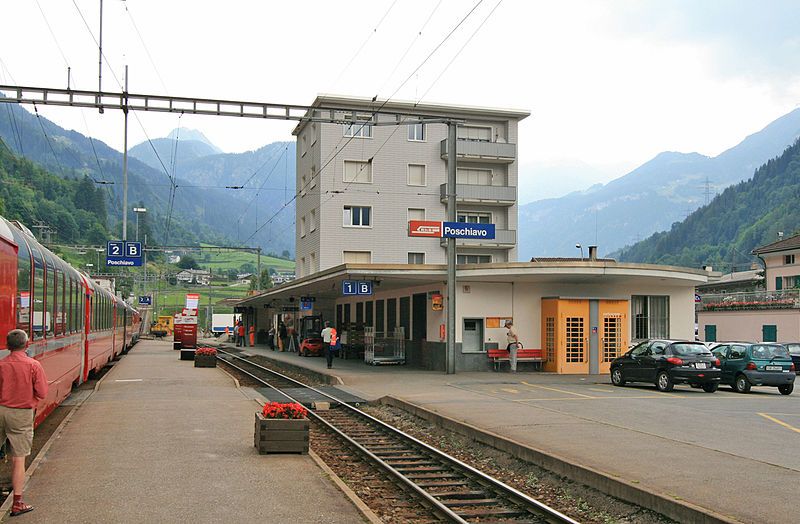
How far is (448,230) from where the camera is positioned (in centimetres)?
2470

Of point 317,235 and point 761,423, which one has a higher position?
point 317,235

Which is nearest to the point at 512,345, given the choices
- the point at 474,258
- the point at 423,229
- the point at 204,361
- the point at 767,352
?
the point at 423,229

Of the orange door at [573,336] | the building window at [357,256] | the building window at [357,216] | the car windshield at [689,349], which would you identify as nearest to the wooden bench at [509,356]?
the orange door at [573,336]

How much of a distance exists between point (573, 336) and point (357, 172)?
2857cm

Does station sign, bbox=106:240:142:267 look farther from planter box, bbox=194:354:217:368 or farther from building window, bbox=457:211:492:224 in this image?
building window, bbox=457:211:492:224

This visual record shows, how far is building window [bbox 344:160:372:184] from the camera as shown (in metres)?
53.0

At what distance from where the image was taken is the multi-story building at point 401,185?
2082 inches

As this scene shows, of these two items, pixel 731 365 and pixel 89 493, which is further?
pixel 731 365

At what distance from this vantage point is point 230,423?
577 inches

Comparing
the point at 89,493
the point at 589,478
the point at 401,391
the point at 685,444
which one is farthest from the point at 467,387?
the point at 89,493

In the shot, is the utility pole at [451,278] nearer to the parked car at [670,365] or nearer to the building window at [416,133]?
the parked car at [670,365]

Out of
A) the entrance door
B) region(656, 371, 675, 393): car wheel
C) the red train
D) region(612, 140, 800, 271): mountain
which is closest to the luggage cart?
the entrance door

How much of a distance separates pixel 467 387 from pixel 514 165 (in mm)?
36304

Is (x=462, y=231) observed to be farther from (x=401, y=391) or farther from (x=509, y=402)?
(x=509, y=402)
